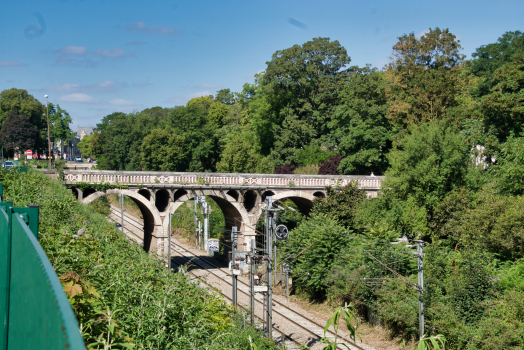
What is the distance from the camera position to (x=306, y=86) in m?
52.7

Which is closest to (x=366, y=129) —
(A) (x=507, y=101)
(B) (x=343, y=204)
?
(B) (x=343, y=204)

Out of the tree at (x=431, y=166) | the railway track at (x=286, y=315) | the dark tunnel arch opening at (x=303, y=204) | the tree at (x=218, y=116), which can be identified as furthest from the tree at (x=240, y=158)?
the tree at (x=431, y=166)

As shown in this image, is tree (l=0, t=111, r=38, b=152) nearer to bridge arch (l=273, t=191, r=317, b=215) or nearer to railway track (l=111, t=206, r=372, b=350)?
railway track (l=111, t=206, r=372, b=350)

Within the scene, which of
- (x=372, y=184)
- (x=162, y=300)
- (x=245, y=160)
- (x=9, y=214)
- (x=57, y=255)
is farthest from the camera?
(x=245, y=160)

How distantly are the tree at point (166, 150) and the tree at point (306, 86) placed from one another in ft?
50.4

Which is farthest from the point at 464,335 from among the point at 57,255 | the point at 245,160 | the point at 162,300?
the point at 245,160

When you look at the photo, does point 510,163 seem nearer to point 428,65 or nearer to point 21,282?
point 428,65

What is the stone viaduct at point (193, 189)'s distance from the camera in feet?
106

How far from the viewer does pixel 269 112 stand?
56.8 m

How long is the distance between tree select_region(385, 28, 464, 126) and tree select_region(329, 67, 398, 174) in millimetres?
1604

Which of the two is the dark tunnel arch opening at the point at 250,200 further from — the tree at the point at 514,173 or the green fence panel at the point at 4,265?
the green fence panel at the point at 4,265

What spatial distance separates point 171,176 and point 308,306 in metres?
12.8

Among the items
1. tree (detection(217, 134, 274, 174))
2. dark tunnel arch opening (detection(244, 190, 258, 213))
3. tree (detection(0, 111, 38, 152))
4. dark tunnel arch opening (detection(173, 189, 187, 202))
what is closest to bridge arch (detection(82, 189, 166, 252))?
dark tunnel arch opening (detection(173, 189, 187, 202))

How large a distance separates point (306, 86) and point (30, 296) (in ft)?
170
